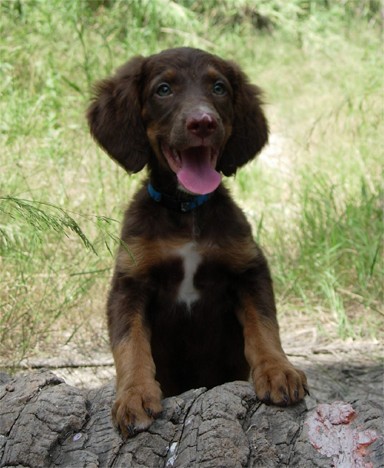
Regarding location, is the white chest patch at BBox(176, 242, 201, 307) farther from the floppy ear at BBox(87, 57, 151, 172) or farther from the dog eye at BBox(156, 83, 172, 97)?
the dog eye at BBox(156, 83, 172, 97)

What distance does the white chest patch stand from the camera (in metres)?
2.99

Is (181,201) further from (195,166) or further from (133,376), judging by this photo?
(133,376)

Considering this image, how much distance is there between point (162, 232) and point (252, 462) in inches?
42.4

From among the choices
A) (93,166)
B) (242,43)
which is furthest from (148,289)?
(242,43)

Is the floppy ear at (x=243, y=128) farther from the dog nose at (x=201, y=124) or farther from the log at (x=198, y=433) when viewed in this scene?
the log at (x=198, y=433)

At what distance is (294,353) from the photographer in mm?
4312

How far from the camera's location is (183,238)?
3014mm

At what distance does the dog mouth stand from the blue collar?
0.36 ft

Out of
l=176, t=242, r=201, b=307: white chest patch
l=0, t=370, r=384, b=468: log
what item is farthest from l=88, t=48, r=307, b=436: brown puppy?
l=0, t=370, r=384, b=468: log

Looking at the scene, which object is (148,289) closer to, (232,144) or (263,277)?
(263,277)

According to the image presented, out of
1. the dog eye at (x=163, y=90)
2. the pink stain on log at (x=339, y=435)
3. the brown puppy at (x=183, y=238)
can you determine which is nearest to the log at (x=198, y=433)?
the pink stain on log at (x=339, y=435)

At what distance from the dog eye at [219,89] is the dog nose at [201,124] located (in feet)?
1.23

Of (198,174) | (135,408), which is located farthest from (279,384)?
(198,174)

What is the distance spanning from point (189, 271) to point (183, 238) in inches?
5.1
